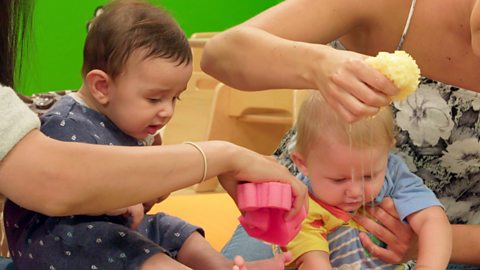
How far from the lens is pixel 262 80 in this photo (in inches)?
44.3

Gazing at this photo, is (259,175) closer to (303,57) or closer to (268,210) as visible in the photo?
(268,210)

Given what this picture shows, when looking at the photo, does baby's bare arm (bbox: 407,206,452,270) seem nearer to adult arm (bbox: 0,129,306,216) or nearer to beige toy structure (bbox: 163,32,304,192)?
adult arm (bbox: 0,129,306,216)

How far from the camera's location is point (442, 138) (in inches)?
49.3

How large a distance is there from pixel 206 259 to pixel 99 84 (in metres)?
0.34

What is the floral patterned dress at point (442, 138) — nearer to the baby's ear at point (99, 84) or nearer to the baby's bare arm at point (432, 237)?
the baby's bare arm at point (432, 237)

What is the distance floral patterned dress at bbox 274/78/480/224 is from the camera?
1.25 meters

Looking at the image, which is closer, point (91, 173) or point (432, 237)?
point (91, 173)

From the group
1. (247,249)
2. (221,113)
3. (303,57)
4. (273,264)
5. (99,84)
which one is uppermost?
(303,57)

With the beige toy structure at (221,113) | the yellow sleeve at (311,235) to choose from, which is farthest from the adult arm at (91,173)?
the beige toy structure at (221,113)

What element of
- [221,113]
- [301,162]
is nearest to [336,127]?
[301,162]

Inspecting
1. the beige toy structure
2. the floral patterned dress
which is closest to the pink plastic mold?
the floral patterned dress

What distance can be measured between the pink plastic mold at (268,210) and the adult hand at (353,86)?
148 mm

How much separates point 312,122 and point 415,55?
25cm

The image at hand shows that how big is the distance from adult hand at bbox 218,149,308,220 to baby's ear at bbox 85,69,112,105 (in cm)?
25
